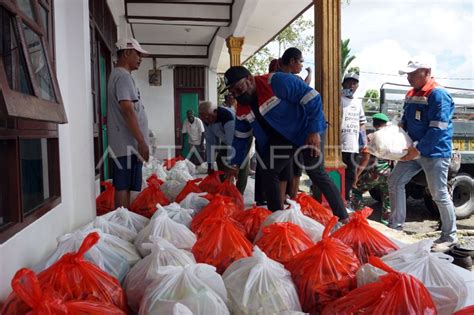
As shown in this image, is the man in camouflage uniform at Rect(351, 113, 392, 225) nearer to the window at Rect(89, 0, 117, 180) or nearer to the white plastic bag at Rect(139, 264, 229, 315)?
the window at Rect(89, 0, 117, 180)

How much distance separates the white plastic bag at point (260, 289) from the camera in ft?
4.89

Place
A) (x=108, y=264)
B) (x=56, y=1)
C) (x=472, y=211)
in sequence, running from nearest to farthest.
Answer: (x=108, y=264)
(x=56, y=1)
(x=472, y=211)

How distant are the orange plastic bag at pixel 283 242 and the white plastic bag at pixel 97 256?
0.68 meters

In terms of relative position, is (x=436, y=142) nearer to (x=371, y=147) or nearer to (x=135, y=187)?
(x=371, y=147)

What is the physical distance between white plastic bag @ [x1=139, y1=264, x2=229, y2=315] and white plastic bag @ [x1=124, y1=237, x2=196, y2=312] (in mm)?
112

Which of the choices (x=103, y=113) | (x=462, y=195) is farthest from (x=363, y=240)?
(x=462, y=195)

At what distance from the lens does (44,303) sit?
118 centimetres

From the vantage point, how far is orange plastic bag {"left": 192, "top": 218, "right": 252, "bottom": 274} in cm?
190

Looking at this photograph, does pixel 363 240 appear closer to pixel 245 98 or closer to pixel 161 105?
pixel 245 98

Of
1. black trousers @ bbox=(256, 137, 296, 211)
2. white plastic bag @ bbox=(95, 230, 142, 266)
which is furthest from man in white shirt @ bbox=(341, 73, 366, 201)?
white plastic bag @ bbox=(95, 230, 142, 266)

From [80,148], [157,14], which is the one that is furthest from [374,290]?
[157,14]

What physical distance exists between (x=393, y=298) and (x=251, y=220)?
1.35m

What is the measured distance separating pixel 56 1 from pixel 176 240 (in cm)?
174

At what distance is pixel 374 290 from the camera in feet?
4.46
